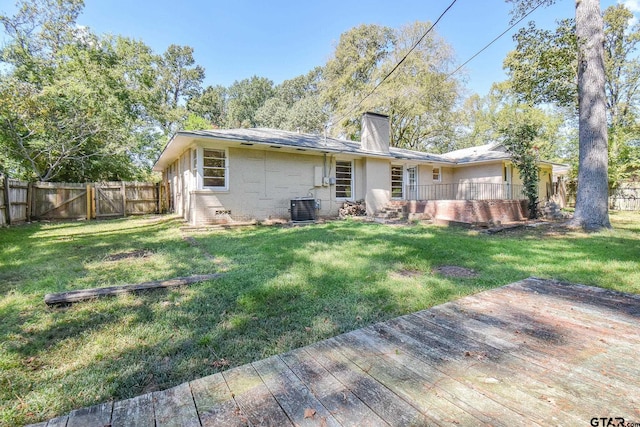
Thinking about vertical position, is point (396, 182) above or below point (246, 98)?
below

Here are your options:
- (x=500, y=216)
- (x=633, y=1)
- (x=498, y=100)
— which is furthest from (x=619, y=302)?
(x=498, y=100)

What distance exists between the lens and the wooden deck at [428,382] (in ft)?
4.41

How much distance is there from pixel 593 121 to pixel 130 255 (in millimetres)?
11366

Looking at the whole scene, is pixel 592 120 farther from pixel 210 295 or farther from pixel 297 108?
pixel 297 108

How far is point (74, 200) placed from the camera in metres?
11.8

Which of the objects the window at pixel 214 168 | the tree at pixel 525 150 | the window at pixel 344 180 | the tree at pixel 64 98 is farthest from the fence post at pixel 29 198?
the tree at pixel 525 150

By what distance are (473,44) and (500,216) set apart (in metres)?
5.85

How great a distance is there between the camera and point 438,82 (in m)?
19.6

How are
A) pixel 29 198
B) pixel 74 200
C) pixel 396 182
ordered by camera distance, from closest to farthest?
pixel 29 198
pixel 74 200
pixel 396 182

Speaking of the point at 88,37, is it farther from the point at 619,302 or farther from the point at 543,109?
the point at 543,109

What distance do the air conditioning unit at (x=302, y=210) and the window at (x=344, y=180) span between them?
2180 millimetres

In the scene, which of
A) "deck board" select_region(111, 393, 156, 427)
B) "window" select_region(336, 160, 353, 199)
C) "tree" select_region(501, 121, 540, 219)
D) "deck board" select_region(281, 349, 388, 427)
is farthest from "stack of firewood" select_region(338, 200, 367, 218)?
"deck board" select_region(111, 393, 156, 427)

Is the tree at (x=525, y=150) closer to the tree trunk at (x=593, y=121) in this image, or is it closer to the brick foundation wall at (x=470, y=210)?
the brick foundation wall at (x=470, y=210)

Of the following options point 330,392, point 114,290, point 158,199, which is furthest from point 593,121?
point 158,199
